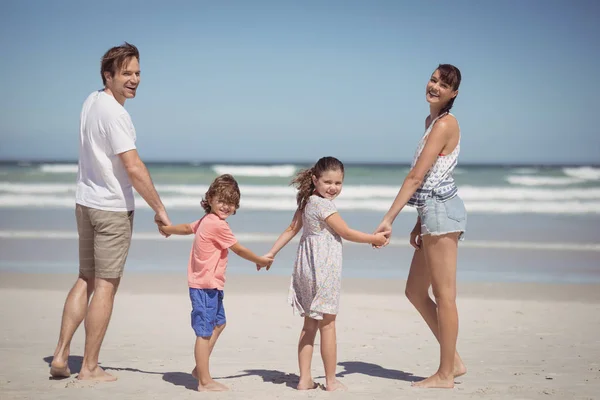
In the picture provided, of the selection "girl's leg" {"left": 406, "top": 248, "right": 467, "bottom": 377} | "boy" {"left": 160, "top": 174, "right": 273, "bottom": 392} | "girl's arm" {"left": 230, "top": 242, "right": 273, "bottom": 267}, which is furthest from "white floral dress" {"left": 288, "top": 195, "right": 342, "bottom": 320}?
"girl's leg" {"left": 406, "top": 248, "right": 467, "bottom": 377}

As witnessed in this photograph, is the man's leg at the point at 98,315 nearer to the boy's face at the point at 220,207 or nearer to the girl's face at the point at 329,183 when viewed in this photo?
the boy's face at the point at 220,207

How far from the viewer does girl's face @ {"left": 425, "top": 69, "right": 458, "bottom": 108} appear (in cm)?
439

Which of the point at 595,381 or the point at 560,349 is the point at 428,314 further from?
the point at 560,349

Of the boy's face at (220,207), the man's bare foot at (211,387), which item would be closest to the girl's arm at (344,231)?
the boy's face at (220,207)

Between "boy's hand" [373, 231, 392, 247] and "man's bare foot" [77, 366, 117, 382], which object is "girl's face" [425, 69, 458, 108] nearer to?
"boy's hand" [373, 231, 392, 247]

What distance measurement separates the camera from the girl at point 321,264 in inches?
168

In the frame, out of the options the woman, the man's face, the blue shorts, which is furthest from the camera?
the man's face

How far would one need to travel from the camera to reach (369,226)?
15.0 metres

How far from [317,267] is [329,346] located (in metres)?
0.48

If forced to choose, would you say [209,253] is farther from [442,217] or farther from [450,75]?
[450,75]

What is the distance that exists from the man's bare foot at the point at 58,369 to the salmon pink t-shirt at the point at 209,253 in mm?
1066

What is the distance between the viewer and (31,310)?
691 cm

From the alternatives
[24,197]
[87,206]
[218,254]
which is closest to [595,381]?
[218,254]

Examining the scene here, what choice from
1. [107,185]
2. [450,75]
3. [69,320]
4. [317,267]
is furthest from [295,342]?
[450,75]
